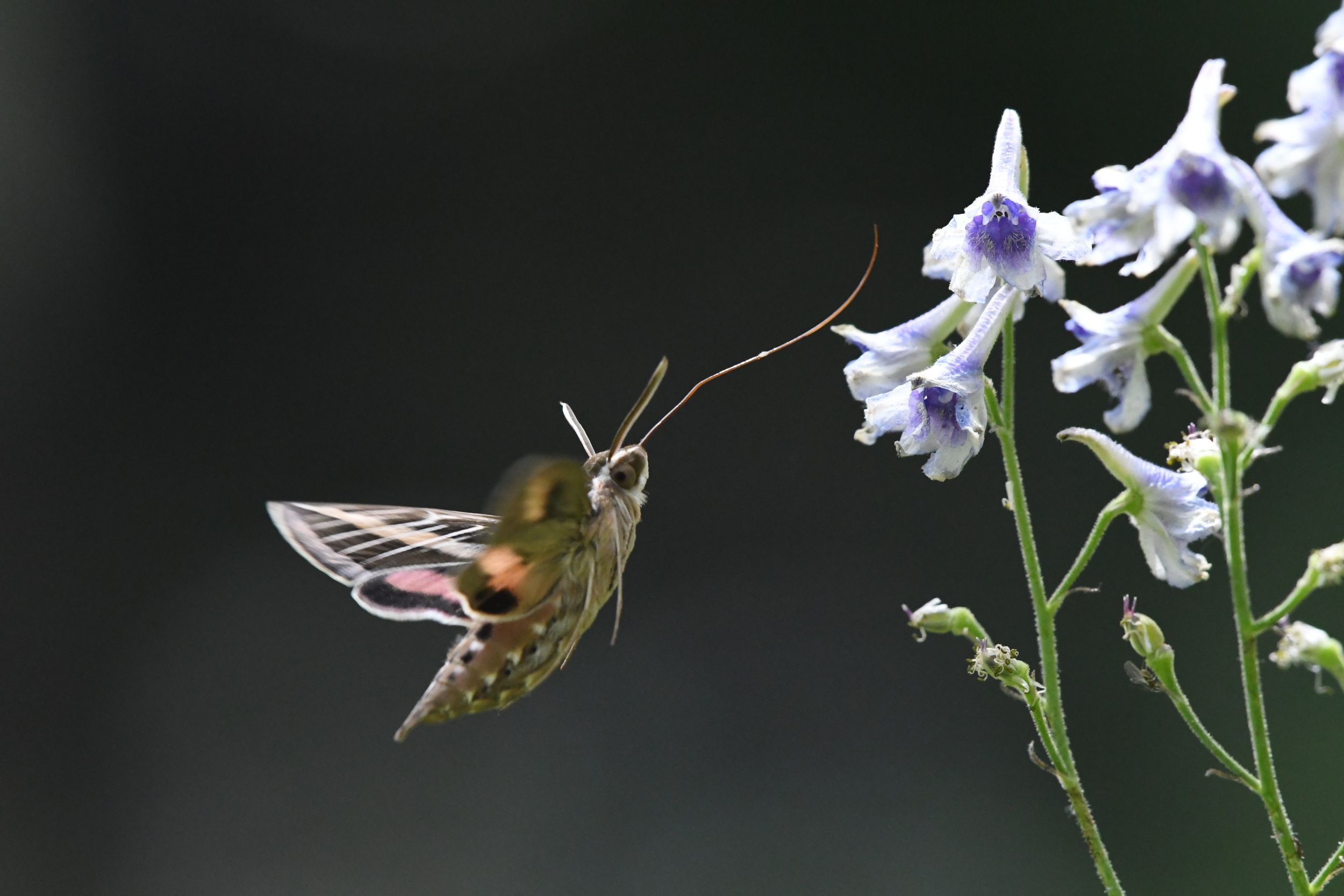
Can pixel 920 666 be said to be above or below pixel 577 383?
below

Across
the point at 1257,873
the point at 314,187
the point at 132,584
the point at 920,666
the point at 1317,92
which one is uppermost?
the point at 314,187

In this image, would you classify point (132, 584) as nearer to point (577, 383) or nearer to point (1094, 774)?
point (577, 383)

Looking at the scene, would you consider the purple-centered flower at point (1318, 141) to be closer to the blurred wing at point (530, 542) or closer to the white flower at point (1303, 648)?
the white flower at point (1303, 648)

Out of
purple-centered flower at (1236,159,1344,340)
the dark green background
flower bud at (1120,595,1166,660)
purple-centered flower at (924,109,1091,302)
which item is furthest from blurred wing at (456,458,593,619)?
the dark green background

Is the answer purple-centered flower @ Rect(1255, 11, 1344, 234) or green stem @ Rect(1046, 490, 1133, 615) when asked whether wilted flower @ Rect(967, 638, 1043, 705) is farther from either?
purple-centered flower @ Rect(1255, 11, 1344, 234)

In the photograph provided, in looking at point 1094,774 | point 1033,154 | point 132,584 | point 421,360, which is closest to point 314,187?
point 421,360

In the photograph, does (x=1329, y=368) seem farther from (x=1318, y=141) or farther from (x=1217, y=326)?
(x=1318, y=141)

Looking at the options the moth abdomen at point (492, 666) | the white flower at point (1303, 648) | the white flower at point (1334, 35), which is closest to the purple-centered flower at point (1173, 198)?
the white flower at point (1334, 35)

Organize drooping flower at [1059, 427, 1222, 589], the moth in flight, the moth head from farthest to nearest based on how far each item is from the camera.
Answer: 1. the moth head
2. the moth in flight
3. drooping flower at [1059, 427, 1222, 589]
